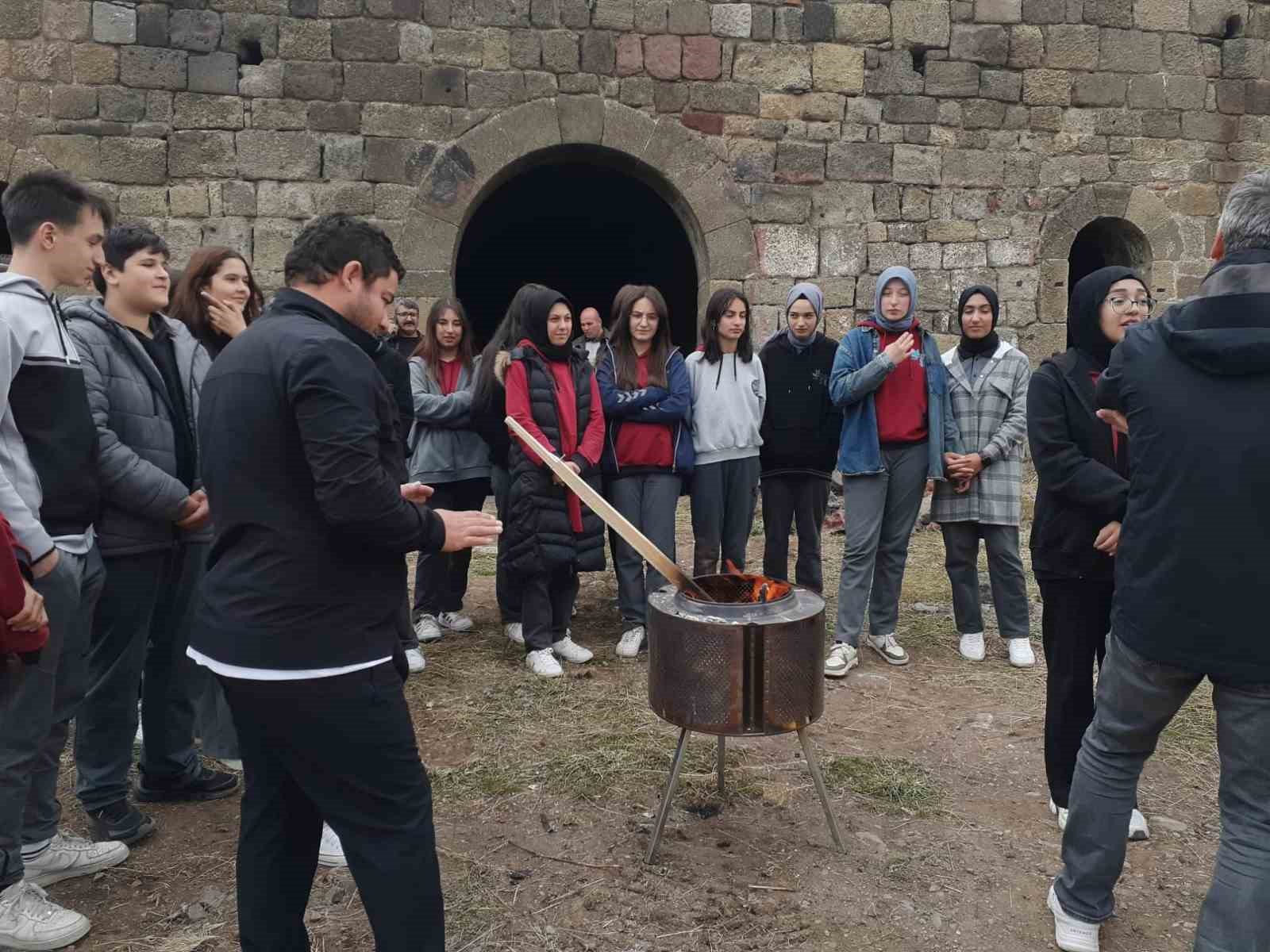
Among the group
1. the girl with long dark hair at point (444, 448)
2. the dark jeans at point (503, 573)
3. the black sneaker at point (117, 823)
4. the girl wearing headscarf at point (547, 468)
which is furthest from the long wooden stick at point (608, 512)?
the girl with long dark hair at point (444, 448)

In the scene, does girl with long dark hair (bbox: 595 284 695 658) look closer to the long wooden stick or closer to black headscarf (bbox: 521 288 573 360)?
black headscarf (bbox: 521 288 573 360)

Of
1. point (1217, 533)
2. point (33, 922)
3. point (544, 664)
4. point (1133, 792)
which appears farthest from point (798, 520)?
point (33, 922)

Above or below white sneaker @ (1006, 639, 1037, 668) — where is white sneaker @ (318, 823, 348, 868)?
below

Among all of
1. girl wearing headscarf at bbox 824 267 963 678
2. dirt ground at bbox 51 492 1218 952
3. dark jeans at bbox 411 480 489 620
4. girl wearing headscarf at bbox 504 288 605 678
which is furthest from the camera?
dark jeans at bbox 411 480 489 620

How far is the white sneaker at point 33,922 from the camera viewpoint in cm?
267

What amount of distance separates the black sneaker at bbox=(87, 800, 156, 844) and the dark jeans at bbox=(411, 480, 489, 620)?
2.26 metres

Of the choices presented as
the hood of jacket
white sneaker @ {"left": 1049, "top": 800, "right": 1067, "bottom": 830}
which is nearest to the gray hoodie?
the hood of jacket

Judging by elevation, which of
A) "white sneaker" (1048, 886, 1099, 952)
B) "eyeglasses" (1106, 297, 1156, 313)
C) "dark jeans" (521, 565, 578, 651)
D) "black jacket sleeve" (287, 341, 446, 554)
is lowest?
"white sneaker" (1048, 886, 1099, 952)

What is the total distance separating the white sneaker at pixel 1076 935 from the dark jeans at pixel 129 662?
295 centimetres

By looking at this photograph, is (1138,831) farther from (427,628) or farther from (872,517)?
(427,628)

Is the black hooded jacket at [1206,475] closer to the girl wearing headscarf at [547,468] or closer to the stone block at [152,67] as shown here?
the girl wearing headscarf at [547,468]

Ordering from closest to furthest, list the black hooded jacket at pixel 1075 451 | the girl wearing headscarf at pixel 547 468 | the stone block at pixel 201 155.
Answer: the black hooded jacket at pixel 1075 451 < the girl wearing headscarf at pixel 547 468 < the stone block at pixel 201 155

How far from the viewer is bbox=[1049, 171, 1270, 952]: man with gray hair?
87.2 inches

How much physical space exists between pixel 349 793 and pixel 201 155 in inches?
260
